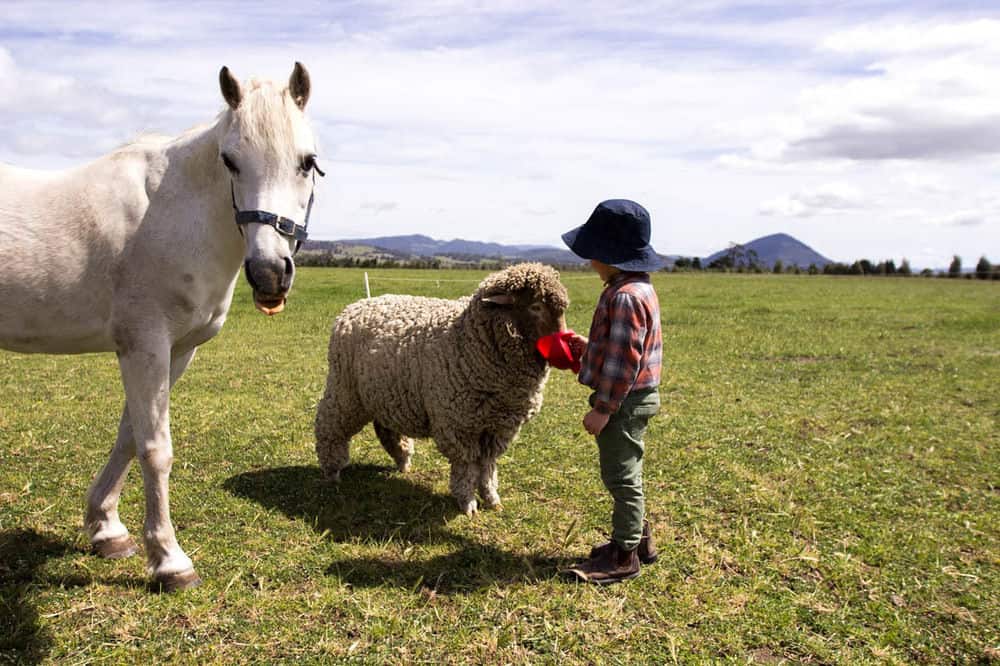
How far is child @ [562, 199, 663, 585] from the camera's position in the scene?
4164 mm

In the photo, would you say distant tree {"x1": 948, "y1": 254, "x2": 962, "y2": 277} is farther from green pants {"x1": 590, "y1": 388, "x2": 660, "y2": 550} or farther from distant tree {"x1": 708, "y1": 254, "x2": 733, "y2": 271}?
green pants {"x1": 590, "y1": 388, "x2": 660, "y2": 550}

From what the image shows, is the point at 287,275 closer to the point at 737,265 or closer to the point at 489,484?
the point at 489,484

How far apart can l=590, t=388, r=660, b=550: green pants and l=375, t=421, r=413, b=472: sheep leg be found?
2.59 metres

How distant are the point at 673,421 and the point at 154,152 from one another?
20.7ft

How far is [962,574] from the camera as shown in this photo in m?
4.73

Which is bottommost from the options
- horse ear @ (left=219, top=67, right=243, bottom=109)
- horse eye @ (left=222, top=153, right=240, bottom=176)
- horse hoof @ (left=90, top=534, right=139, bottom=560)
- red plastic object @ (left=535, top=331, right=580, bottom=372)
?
horse hoof @ (left=90, top=534, right=139, bottom=560)

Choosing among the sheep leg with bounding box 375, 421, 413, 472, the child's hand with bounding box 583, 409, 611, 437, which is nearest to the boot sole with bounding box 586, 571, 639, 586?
the child's hand with bounding box 583, 409, 611, 437

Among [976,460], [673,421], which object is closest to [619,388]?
[673,421]

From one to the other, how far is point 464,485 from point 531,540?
0.70 m

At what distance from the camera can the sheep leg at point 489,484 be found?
5.68 metres

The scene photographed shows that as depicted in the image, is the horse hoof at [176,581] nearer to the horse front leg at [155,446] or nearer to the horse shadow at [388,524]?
the horse front leg at [155,446]

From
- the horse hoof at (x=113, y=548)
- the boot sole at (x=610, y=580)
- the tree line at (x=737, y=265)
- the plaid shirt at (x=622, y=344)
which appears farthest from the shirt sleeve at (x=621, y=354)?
the tree line at (x=737, y=265)

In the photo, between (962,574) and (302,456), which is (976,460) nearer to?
(962,574)

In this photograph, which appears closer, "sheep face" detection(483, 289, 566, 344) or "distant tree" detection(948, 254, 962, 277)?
"sheep face" detection(483, 289, 566, 344)
